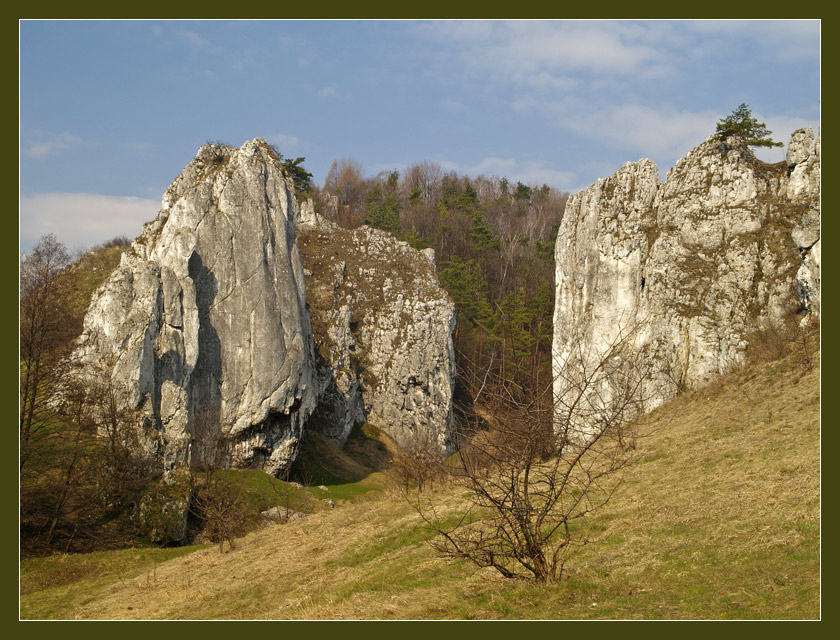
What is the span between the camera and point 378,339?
51.3 metres

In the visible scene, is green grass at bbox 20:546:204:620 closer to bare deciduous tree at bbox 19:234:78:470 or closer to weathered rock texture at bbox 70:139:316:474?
bare deciduous tree at bbox 19:234:78:470

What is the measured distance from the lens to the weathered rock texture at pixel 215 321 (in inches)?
1240

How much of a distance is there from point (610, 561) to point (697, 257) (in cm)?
2763

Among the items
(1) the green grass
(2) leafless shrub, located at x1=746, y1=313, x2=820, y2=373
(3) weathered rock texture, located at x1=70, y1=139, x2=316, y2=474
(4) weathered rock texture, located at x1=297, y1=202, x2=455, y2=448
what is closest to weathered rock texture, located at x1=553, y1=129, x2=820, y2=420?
(2) leafless shrub, located at x1=746, y1=313, x2=820, y2=373

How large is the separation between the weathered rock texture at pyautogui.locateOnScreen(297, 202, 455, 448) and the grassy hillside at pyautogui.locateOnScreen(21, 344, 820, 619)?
79.0 feet

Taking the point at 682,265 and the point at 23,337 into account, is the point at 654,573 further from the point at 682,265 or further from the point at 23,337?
the point at 682,265

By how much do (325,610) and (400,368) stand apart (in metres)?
39.9

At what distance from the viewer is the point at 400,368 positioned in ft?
163

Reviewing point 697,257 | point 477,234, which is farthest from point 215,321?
point 477,234

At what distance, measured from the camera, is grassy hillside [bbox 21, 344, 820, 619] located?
8953 millimetres

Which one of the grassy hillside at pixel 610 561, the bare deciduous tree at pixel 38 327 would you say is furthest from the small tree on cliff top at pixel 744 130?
the bare deciduous tree at pixel 38 327

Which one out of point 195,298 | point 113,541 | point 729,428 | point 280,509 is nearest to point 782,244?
point 729,428

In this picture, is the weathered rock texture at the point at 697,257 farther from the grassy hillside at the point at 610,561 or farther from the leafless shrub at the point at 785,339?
the grassy hillside at the point at 610,561

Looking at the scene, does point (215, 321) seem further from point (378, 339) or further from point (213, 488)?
point (378, 339)
